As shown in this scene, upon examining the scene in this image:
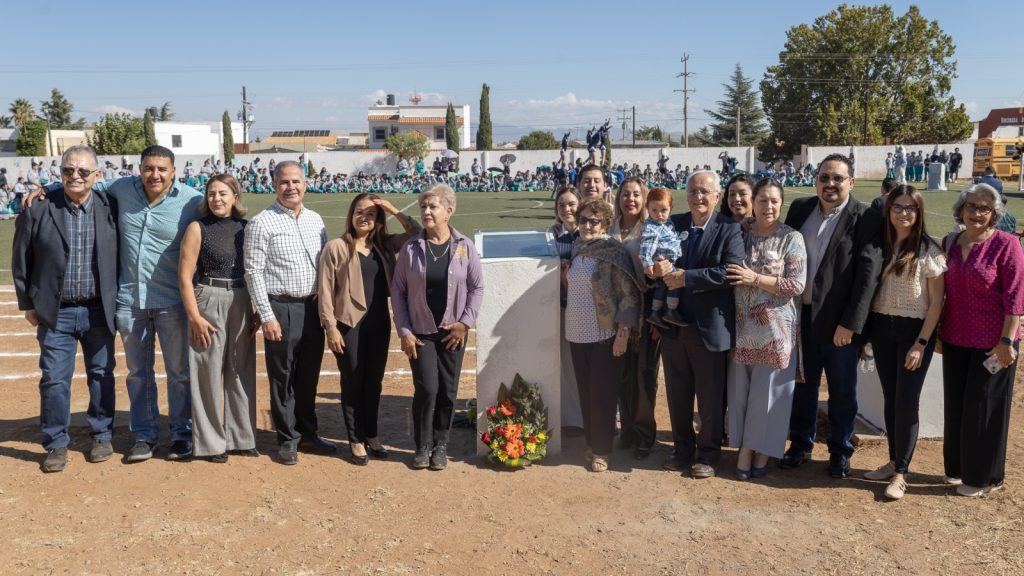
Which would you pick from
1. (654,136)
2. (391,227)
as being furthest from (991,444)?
(654,136)

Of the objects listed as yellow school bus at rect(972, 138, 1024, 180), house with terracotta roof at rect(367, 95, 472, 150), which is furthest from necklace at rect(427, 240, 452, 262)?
house with terracotta roof at rect(367, 95, 472, 150)

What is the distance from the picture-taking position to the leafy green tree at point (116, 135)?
213 feet

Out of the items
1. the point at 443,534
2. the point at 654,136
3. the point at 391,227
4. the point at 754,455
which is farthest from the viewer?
the point at 654,136

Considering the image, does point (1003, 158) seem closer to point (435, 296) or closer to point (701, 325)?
point (701, 325)

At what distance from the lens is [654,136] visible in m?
106

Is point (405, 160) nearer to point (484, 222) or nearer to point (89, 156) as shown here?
point (484, 222)

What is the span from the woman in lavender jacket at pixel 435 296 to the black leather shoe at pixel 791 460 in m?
2.06

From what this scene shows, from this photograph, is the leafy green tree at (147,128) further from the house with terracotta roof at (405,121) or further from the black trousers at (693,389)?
the black trousers at (693,389)

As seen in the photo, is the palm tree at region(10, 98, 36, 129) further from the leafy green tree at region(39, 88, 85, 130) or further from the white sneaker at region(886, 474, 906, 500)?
the white sneaker at region(886, 474, 906, 500)

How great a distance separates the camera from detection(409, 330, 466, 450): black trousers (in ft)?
16.8

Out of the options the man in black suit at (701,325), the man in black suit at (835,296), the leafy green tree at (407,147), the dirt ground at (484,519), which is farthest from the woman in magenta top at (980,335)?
the leafy green tree at (407,147)

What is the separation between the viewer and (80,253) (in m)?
5.11

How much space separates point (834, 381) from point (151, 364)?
4.22m

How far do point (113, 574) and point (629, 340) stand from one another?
3.05m
